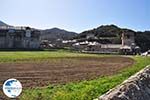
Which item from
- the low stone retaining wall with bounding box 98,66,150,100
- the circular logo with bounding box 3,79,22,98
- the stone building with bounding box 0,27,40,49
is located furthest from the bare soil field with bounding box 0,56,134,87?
the stone building with bounding box 0,27,40,49

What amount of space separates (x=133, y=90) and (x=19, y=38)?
114944 millimetres

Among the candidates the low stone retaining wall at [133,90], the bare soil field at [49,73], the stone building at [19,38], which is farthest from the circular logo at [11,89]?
the stone building at [19,38]

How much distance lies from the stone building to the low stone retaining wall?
4247 inches

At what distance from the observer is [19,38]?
394 ft

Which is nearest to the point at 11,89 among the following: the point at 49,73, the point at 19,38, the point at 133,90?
the point at 133,90

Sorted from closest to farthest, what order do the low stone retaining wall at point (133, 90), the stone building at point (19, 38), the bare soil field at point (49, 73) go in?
1. the low stone retaining wall at point (133, 90)
2. the bare soil field at point (49, 73)
3. the stone building at point (19, 38)

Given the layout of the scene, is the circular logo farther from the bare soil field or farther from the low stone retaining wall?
the bare soil field

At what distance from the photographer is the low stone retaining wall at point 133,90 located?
6452 millimetres

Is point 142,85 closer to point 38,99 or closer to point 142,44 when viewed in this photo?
point 38,99

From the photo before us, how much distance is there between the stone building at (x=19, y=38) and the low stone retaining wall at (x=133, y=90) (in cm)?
10788

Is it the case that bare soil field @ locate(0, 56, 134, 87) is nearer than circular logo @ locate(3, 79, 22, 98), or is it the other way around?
circular logo @ locate(3, 79, 22, 98)

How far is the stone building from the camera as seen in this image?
115750mm

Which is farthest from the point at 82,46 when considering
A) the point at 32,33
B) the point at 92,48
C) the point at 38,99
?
the point at 38,99

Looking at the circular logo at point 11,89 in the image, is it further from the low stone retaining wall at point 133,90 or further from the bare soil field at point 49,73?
the bare soil field at point 49,73
